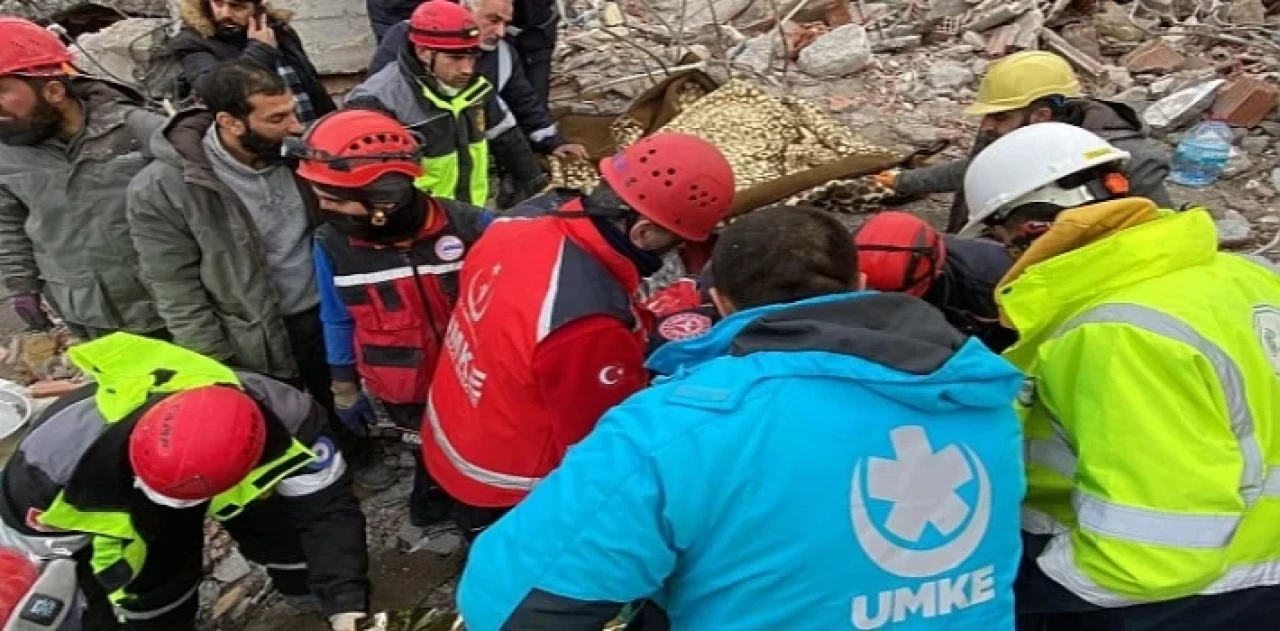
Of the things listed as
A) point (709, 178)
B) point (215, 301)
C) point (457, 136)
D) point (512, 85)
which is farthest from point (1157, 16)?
point (215, 301)

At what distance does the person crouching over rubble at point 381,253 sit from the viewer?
3129 millimetres

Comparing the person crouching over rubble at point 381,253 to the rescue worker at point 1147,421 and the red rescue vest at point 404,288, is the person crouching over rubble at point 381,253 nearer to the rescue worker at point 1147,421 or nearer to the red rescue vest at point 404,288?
the red rescue vest at point 404,288

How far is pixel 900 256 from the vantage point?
2.88 metres

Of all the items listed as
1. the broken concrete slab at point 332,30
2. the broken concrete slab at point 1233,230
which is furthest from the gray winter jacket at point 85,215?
the broken concrete slab at point 1233,230

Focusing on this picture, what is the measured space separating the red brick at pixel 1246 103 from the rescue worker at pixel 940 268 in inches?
155

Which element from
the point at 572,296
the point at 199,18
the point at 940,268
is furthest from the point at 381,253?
the point at 199,18

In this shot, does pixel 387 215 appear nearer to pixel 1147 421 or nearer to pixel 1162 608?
pixel 1147 421

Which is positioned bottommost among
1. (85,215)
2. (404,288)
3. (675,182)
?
(85,215)

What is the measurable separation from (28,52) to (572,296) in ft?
7.62

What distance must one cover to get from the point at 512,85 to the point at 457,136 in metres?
0.85

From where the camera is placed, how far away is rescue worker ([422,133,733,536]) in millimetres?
2557

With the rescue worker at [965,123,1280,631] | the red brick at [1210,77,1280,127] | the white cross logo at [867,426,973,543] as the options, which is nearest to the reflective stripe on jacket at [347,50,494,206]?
the rescue worker at [965,123,1280,631]

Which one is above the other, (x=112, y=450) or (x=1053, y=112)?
(x=1053, y=112)

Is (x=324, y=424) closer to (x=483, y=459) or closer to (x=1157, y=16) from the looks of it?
(x=483, y=459)
